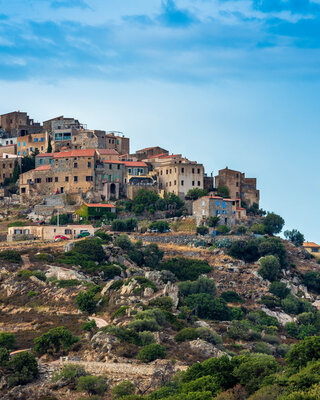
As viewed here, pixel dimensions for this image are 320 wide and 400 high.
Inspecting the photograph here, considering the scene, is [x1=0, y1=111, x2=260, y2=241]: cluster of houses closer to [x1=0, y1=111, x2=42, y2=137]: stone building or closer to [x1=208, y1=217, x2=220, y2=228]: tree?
[x1=208, y1=217, x2=220, y2=228]: tree

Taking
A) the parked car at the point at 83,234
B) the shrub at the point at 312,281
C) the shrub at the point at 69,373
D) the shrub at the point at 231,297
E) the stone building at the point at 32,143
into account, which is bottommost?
the shrub at the point at 69,373

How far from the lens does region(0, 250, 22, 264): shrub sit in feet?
284

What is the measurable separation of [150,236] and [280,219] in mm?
17622

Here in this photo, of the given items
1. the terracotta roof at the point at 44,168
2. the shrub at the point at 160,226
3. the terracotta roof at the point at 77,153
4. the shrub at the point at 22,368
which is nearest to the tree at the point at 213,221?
the shrub at the point at 160,226

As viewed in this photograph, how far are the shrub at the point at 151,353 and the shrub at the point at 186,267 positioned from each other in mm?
30415

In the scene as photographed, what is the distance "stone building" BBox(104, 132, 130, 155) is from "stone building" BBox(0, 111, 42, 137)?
12804 millimetres

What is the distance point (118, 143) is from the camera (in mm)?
120250

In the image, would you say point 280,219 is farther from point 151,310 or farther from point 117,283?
point 151,310

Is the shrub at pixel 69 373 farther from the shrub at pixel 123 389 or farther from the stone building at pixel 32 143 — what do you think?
the stone building at pixel 32 143

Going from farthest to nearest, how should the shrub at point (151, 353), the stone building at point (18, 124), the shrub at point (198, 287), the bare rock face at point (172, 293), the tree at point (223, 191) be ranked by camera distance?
the stone building at point (18, 124) → the tree at point (223, 191) → the shrub at point (198, 287) → the bare rock face at point (172, 293) → the shrub at point (151, 353)

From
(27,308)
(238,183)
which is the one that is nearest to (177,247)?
(238,183)

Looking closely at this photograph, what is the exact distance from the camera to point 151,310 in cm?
6906

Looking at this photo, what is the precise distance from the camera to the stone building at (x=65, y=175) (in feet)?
357

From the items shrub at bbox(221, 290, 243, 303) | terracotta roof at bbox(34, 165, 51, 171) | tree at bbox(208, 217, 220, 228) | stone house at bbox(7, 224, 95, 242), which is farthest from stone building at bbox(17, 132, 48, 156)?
shrub at bbox(221, 290, 243, 303)
